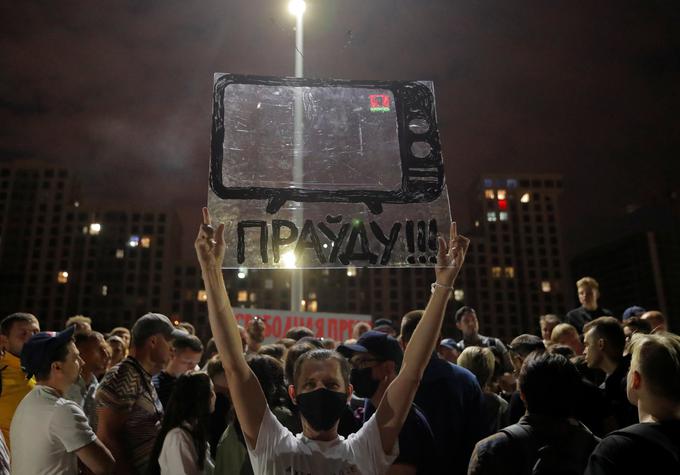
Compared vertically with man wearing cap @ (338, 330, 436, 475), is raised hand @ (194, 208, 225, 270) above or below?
above

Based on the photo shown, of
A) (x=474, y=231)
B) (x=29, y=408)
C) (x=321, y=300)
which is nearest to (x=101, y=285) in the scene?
(x=321, y=300)

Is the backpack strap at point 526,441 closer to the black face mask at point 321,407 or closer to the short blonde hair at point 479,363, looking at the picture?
the black face mask at point 321,407

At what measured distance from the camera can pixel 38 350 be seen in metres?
3.44

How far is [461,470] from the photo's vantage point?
11.5 ft

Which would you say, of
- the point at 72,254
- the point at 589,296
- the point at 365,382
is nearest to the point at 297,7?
the point at 589,296

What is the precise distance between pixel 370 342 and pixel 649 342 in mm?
1438

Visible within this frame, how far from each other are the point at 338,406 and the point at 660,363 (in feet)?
4.39

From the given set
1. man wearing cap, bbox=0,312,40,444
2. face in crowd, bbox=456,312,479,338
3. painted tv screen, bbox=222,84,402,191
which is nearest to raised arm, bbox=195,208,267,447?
painted tv screen, bbox=222,84,402,191

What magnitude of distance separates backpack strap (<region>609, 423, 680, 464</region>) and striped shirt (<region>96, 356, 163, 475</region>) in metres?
2.75

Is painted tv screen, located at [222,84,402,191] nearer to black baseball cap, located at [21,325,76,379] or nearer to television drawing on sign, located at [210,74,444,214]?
television drawing on sign, located at [210,74,444,214]

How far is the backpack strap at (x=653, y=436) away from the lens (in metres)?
2.11

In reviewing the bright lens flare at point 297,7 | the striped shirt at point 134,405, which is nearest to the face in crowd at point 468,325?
the striped shirt at point 134,405

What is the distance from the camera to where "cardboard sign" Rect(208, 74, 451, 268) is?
11.7 feet

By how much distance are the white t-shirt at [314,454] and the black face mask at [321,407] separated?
0.08 metres
